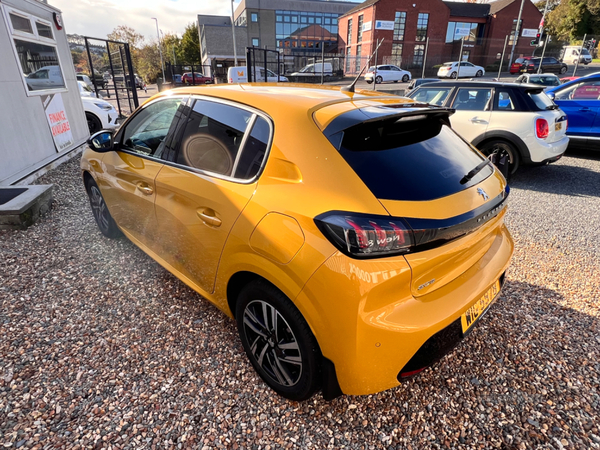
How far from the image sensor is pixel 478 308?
2.01 meters

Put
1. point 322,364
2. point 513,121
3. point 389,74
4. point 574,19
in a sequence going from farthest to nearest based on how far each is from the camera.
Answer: point 574,19
point 389,74
point 513,121
point 322,364

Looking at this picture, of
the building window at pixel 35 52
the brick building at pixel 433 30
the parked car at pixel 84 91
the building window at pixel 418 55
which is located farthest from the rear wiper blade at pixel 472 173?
the building window at pixel 418 55

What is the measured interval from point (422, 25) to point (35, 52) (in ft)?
148

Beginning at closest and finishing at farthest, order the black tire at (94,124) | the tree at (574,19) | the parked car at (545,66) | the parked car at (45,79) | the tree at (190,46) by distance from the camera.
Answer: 1. the parked car at (45,79)
2. the black tire at (94,124)
3. the parked car at (545,66)
4. the tree at (574,19)
5. the tree at (190,46)

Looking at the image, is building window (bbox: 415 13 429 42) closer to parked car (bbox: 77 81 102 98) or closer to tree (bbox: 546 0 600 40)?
tree (bbox: 546 0 600 40)

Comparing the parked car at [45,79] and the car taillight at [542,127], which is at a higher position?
the parked car at [45,79]

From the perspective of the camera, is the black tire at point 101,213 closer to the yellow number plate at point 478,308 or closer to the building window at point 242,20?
the yellow number plate at point 478,308

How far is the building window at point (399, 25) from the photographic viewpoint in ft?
136

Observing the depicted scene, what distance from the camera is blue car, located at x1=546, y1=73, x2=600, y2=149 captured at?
7.56m

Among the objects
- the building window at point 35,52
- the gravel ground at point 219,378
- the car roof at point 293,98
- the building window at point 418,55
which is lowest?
the gravel ground at point 219,378

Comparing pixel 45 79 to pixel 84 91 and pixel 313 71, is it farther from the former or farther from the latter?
pixel 313 71

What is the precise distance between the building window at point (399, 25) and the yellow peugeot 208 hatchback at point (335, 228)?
152 feet

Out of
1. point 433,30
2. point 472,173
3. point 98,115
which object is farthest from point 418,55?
point 472,173

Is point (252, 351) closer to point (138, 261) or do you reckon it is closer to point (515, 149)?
point (138, 261)
